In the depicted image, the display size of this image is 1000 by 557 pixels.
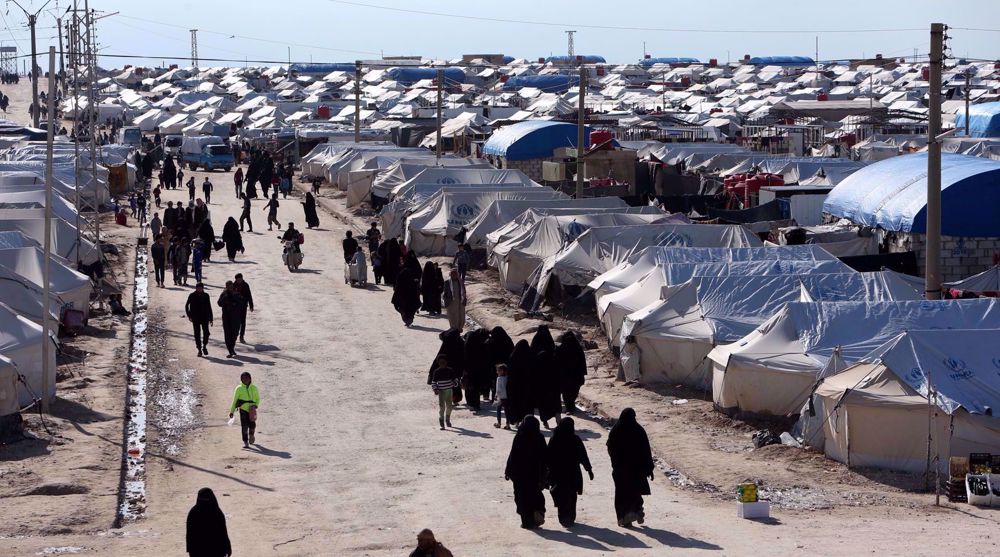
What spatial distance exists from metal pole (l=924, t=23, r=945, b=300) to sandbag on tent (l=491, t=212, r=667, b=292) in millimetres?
9013

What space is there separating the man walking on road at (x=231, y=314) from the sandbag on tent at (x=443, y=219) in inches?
409

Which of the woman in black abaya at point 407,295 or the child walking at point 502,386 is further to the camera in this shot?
the woman in black abaya at point 407,295

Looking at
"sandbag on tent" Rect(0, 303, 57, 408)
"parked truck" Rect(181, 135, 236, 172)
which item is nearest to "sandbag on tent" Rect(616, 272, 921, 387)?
"sandbag on tent" Rect(0, 303, 57, 408)

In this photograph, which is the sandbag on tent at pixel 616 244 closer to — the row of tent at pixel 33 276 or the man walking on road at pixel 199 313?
the man walking on road at pixel 199 313

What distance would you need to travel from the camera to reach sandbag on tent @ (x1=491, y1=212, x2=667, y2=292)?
25672 millimetres

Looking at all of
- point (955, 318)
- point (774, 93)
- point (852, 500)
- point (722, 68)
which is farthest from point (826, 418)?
point (722, 68)

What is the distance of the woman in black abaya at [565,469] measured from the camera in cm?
1179

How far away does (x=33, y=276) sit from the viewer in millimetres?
21203

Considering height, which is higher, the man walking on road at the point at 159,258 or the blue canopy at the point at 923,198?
the blue canopy at the point at 923,198

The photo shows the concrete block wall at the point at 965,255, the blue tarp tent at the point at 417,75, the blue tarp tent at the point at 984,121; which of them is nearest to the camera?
the concrete block wall at the point at 965,255

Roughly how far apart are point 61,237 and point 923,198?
15477 millimetres

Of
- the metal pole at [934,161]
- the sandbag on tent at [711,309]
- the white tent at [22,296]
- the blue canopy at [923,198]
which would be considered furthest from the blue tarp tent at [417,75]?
the metal pole at [934,161]

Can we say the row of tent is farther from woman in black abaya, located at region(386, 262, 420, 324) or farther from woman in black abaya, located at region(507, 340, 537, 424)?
woman in black abaya, located at region(507, 340, 537, 424)

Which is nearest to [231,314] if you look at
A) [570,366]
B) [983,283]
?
[570,366]
